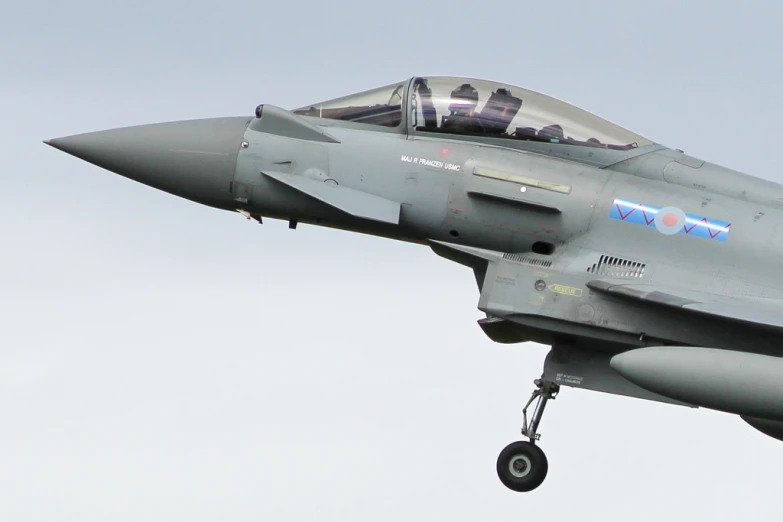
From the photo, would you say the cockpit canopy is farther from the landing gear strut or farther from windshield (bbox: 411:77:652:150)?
the landing gear strut

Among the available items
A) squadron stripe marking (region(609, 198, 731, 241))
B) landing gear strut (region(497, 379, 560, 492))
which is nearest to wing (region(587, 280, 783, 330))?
squadron stripe marking (region(609, 198, 731, 241))

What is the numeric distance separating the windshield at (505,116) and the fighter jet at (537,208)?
0.06 ft

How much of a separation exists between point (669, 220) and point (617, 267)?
28.7 inches

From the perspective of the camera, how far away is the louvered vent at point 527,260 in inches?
592

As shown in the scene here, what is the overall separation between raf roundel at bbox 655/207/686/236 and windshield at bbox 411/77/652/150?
3.31ft

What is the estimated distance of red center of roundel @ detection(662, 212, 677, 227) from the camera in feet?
48.9

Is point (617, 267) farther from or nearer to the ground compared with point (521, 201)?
nearer to the ground

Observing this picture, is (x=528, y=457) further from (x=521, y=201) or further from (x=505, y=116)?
(x=505, y=116)

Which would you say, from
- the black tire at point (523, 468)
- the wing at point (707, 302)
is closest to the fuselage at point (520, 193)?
the wing at point (707, 302)

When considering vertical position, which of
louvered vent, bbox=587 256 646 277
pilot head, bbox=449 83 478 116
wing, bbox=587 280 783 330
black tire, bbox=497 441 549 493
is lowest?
black tire, bbox=497 441 549 493

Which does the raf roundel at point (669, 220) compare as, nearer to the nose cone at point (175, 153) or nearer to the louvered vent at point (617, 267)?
the louvered vent at point (617, 267)

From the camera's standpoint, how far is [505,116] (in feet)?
51.6

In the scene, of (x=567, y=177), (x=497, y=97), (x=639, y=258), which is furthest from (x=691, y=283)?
(x=497, y=97)

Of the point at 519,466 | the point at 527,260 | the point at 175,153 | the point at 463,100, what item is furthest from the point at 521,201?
the point at 175,153
